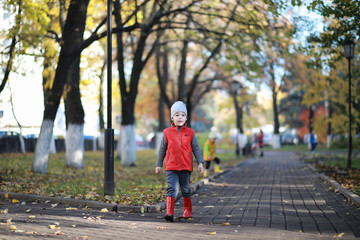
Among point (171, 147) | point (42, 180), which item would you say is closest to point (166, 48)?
point (42, 180)

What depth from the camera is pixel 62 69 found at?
51.8 ft

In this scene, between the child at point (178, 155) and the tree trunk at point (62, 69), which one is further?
the tree trunk at point (62, 69)

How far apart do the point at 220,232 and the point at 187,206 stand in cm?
139

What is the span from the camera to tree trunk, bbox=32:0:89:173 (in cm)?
1565

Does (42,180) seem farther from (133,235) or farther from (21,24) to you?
(133,235)

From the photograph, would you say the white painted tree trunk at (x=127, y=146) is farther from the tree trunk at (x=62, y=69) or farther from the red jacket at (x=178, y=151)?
the red jacket at (x=178, y=151)

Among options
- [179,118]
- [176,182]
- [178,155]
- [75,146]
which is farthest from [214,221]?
[75,146]

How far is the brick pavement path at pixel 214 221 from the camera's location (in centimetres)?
682

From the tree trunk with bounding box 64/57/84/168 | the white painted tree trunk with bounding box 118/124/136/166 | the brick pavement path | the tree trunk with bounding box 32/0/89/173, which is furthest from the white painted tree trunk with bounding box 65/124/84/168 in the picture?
the brick pavement path

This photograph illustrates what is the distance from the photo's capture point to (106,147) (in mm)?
11188

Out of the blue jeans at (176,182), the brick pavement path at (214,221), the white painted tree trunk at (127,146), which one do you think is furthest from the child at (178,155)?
the white painted tree trunk at (127,146)

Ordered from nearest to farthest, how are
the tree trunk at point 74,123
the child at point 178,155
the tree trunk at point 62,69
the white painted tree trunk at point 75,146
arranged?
the child at point 178,155 < the tree trunk at point 62,69 < the tree trunk at point 74,123 < the white painted tree trunk at point 75,146

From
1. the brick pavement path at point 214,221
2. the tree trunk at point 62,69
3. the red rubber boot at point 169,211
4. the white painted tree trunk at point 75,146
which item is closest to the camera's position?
the brick pavement path at point 214,221

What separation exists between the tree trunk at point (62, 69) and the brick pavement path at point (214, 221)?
6241mm
